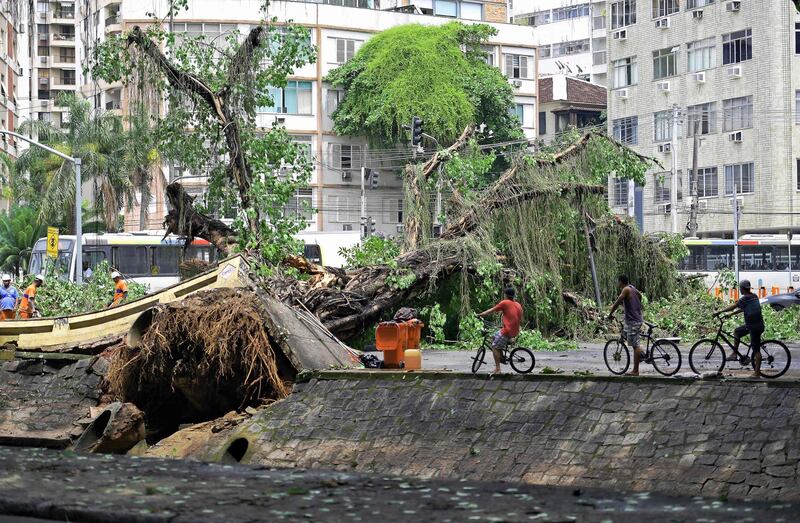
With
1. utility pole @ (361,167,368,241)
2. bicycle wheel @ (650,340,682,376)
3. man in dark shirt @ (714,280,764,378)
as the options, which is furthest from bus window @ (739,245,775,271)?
man in dark shirt @ (714,280,764,378)

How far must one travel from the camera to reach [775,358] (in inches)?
814

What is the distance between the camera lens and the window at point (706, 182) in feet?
205

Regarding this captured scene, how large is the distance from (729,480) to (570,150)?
18.8 meters

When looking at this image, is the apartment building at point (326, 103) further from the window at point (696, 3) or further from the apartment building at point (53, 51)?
the apartment building at point (53, 51)

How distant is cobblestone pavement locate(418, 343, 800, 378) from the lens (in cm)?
2269

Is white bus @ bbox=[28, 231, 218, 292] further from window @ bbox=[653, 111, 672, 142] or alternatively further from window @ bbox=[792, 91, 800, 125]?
window @ bbox=[792, 91, 800, 125]

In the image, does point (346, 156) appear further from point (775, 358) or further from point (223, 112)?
point (775, 358)

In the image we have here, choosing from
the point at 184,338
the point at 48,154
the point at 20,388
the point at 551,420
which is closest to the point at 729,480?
the point at 551,420

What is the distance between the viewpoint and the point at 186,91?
91.2ft

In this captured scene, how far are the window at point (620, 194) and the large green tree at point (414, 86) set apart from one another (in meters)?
7.62

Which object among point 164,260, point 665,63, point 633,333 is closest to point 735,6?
point 665,63

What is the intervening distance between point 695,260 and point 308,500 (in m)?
44.7

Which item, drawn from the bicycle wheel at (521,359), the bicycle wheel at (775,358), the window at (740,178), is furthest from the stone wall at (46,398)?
the window at (740,178)

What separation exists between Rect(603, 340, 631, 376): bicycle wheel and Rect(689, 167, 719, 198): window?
4057 cm
